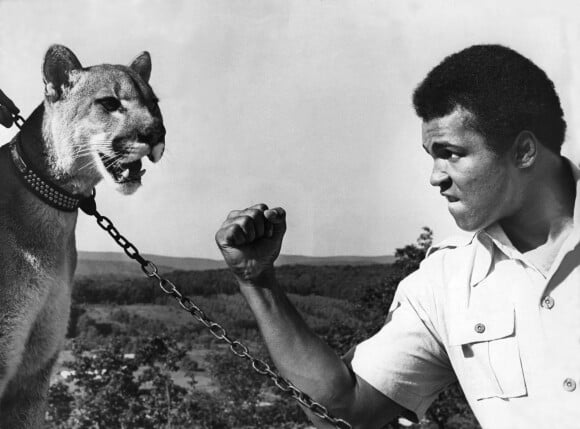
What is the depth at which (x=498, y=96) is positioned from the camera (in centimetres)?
198

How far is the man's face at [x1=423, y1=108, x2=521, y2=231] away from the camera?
196cm

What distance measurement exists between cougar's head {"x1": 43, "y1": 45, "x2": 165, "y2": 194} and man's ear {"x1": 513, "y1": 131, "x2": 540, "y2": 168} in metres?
0.78

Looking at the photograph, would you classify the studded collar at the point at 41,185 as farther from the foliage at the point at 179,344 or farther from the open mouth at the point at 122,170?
the foliage at the point at 179,344

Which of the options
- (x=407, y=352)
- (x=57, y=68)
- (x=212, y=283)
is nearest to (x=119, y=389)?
(x=212, y=283)

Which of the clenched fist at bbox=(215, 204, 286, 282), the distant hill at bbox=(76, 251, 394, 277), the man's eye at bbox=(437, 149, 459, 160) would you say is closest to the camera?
the clenched fist at bbox=(215, 204, 286, 282)

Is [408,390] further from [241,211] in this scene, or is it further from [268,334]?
[241,211]

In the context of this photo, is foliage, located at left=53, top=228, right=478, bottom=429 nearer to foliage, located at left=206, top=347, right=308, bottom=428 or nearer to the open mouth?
foliage, located at left=206, top=347, right=308, bottom=428

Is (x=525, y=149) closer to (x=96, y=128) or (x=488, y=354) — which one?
(x=488, y=354)

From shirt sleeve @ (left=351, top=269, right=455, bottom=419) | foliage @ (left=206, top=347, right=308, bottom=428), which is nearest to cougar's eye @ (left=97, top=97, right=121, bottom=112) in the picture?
shirt sleeve @ (left=351, top=269, right=455, bottom=419)

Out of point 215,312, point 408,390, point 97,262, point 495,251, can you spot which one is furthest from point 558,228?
point 215,312

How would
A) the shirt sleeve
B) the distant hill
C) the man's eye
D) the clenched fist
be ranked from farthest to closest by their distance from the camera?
the distant hill < the shirt sleeve < the man's eye < the clenched fist

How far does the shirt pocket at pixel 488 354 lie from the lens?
6.55 ft

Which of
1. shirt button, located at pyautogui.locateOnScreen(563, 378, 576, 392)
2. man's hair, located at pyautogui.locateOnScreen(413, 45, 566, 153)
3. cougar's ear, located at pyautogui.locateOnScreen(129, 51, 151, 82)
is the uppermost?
cougar's ear, located at pyautogui.locateOnScreen(129, 51, 151, 82)

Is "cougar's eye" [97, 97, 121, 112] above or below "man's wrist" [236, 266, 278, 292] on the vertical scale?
above
